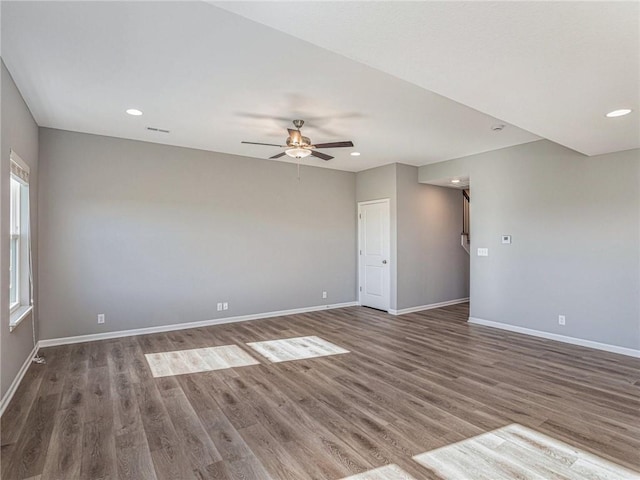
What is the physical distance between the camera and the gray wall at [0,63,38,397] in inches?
112

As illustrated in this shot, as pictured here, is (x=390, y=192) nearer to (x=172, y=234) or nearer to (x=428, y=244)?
(x=428, y=244)

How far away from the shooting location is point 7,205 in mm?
3045

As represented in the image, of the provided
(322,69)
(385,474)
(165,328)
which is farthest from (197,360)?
(322,69)

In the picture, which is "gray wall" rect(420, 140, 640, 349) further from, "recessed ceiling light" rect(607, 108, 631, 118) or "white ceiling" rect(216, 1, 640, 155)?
"white ceiling" rect(216, 1, 640, 155)

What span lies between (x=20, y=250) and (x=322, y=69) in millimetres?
3870

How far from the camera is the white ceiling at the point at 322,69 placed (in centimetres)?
183

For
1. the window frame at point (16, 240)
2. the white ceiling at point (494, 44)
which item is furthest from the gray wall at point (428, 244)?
the window frame at point (16, 240)

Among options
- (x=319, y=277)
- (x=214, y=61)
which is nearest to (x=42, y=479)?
(x=214, y=61)

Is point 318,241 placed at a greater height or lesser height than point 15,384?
greater

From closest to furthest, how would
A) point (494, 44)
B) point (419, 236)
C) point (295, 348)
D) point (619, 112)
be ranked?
point (494, 44) < point (619, 112) < point (295, 348) < point (419, 236)

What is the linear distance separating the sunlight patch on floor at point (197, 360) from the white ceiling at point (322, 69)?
9.42ft

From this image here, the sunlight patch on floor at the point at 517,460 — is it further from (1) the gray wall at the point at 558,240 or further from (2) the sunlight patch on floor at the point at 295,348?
(1) the gray wall at the point at 558,240

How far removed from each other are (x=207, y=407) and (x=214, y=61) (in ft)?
9.40

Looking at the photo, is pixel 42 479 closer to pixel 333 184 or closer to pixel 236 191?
pixel 236 191
